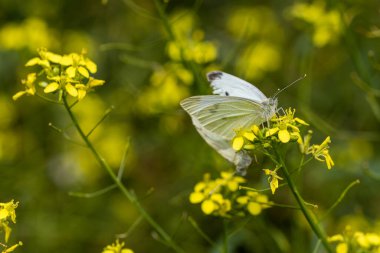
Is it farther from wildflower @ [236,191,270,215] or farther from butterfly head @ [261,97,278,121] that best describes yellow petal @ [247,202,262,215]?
butterfly head @ [261,97,278,121]

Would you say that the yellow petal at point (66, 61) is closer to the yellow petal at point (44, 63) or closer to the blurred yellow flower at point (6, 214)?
the yellow petal at point (44, 63)

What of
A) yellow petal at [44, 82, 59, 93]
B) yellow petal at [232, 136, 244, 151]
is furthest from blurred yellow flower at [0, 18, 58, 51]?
yellow petal at [232, 136, 244, 151]

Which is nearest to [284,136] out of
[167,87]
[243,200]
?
[243,200]

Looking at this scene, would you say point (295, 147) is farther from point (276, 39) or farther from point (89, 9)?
point (89, 9)

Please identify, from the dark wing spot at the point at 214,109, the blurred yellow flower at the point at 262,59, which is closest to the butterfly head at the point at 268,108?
the dark wing spot at the point at 214,109

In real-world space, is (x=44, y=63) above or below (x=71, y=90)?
above

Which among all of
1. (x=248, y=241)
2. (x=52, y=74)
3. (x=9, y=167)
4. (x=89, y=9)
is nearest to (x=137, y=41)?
(x=89, y=9)

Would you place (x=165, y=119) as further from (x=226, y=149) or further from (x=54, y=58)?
(x=54, y=58)
